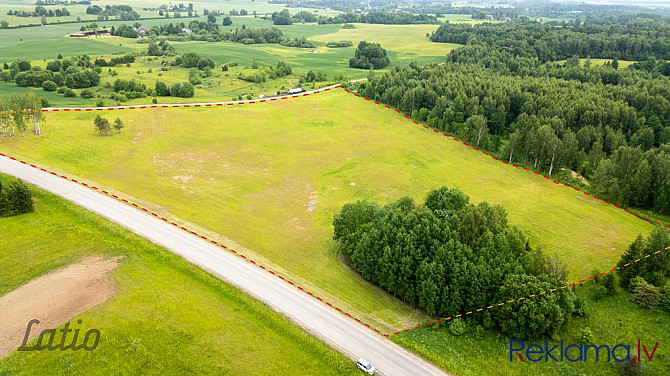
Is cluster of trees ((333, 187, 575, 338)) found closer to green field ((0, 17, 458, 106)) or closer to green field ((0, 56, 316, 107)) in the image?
green field ((0, 56, 316, 107))

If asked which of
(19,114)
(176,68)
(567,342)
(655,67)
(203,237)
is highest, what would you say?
(655,67)

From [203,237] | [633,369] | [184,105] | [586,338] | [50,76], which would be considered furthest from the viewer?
[50,76]

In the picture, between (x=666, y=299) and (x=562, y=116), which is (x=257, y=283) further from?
(x=562, y=116)

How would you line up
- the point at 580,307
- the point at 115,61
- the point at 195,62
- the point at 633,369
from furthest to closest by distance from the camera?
the point at 195,62, the point at 115,61, the point at 580,307, the point at 633,369

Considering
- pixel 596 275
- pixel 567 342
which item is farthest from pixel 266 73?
pixel 567 342

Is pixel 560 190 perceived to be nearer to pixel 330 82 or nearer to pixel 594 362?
pixel 594 362

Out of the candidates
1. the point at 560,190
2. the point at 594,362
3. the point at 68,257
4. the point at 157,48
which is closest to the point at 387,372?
the point at 594,362

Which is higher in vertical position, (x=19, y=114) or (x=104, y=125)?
(x=19, y=114)

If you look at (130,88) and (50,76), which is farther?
(50,76)
